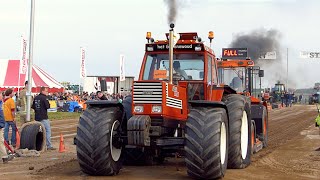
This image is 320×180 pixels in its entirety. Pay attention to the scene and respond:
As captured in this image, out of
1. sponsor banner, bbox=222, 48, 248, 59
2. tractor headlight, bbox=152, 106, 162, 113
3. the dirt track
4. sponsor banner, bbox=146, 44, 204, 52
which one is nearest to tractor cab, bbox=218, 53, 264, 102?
sponsor banner, bbox=222, 48, 248, 59

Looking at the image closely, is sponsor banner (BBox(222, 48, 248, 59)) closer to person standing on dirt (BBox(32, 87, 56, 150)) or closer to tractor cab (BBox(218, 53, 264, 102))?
tractor cab (BBox(218, 53, 264, 102))

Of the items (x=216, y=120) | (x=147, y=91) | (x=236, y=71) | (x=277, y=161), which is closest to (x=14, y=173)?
(x=147, y=91)

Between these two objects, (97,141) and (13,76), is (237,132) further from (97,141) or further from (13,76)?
(13,76)

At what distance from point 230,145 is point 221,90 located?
1224mm

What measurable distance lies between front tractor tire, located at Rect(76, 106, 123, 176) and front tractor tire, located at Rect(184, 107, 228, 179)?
1.45 meters

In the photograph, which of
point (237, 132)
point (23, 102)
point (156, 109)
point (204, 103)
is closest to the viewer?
point (204, 103)

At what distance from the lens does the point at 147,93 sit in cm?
928

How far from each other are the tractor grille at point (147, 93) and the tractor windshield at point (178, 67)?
3.61ft

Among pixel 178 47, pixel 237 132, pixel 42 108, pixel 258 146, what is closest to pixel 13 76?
pixel 42 108

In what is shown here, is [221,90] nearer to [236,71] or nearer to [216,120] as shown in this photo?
[216,120]

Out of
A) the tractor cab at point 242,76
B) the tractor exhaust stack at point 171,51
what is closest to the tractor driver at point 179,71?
the tractor exhaust stack at point 171,51

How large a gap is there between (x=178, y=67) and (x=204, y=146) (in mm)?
2380

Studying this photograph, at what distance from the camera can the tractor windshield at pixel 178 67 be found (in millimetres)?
10484

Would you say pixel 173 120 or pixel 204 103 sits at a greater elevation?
pixel 204 103
